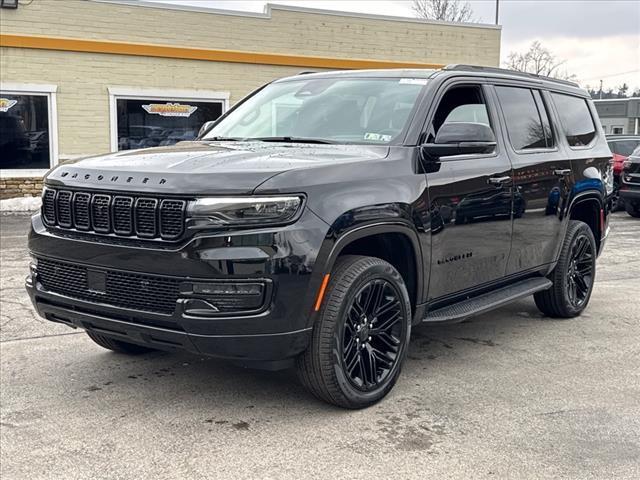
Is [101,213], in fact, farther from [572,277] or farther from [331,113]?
[572,277]

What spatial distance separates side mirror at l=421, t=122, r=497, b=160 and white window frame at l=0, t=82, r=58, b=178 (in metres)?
13.3

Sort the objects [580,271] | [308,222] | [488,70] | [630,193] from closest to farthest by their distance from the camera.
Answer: [308,222] < [488,70] < [580,271] < [630,193]

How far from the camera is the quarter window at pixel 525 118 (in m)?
5.62

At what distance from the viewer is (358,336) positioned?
13.7ft

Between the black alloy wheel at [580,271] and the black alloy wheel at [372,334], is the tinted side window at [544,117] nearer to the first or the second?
the black alloy wheel at [580,271]

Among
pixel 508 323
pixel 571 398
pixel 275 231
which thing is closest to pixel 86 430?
pixel 275 231

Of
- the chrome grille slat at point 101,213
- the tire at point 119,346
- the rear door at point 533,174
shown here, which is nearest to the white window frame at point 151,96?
the tire at point 119,346

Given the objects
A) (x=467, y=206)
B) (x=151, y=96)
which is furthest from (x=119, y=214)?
(x=151, y=96)

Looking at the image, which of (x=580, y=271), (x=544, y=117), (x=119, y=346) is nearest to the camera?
(x=119, y=346)

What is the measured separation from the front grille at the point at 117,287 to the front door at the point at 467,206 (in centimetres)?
173

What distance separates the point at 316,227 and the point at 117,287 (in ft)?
3.62

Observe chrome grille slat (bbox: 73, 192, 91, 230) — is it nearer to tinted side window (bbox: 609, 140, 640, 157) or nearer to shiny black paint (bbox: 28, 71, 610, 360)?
shiny black paint (bbox: 28, 71, 610, 360)

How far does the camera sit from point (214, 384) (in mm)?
4645

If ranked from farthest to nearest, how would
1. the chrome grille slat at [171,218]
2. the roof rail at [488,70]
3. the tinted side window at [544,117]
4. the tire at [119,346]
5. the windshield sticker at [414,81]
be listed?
the tinted side window at [544,117] → the roof rail at [488,70] → the tire at [119,346] → the windshield sticker at [414,81] → the chrome grille slat at [171,218]
